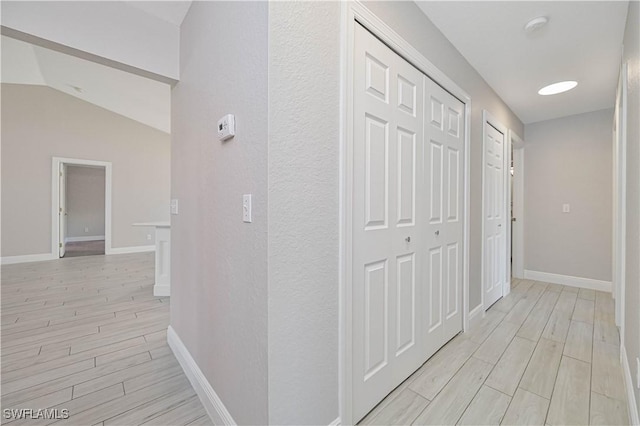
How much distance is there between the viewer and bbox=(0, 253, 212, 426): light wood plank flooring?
4.75ft

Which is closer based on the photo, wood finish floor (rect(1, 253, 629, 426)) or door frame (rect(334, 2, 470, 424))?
door frame (rect(334, 2, 470, 424))

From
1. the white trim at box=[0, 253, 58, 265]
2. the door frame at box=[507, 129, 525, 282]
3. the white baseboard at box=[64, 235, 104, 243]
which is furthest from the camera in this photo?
the white baseboard at box=[64, 235, 104, 243]

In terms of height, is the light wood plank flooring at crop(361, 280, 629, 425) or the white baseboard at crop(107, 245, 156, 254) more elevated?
the white baseboard at crop(107, 245, 156, 254)

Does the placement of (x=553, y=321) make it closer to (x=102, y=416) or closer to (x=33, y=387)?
(x=102, y=416)

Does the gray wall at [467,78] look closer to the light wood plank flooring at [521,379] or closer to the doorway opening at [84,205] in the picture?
the light wood plank flooring at [521,379]

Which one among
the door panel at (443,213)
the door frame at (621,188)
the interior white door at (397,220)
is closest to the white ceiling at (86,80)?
the interior white door at (397,220)

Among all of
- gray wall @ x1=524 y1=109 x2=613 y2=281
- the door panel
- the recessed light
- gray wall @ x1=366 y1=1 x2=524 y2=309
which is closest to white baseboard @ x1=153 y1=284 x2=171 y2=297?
the door panel

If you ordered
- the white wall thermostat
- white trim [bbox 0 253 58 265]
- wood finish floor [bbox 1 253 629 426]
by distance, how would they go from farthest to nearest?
white trim [bbox 0 253 58 265] < wood finish floor [bbox 1 253 629 426] < the white wall thermostat

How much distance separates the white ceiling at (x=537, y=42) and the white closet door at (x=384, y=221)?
2.11 ft

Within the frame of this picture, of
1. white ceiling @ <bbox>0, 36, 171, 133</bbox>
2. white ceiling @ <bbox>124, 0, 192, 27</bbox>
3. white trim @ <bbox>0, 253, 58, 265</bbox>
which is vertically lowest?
white trim @ <bbox>0, 253, 58, 265</bbox>

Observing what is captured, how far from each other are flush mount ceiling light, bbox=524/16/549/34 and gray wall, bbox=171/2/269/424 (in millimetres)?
1958

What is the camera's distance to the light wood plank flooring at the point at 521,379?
1.39 m

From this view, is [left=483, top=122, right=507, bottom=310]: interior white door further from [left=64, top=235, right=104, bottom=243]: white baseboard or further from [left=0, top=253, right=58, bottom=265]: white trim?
[left=64, top=235, right=104, bottom=243]: white baseboard

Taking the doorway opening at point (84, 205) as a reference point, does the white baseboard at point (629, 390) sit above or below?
below
